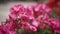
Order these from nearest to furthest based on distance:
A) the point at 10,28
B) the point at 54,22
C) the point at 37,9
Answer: the point at 10,28 < the point at 54,22 < the point at 37,9

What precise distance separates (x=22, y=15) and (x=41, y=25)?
161mm

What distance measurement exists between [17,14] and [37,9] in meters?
A: 0.22

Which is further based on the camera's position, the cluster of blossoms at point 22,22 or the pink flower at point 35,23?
the pink flower at point 35,23

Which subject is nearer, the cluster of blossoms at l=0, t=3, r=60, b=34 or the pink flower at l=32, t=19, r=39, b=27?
the cluster of blossoms at l=0, t=3, r=60, b=34

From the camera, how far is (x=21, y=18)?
81 centimetres

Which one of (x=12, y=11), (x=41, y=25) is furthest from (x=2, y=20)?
(x=41, y=25)

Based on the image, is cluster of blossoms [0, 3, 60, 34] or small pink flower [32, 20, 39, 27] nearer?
cluster of blossoms [0, 3, 60, 34]

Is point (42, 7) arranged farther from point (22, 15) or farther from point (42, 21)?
point (22, 15)

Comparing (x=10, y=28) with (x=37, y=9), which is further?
(x=37, y=9)

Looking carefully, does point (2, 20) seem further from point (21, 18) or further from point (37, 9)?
point (37, 9)

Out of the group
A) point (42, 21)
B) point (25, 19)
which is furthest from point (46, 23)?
point (25, 19)

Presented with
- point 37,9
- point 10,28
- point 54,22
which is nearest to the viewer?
point 10,28

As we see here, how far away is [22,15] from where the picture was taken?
809 millimetres

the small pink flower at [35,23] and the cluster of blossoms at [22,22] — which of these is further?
the small pink flower at [35,23]
